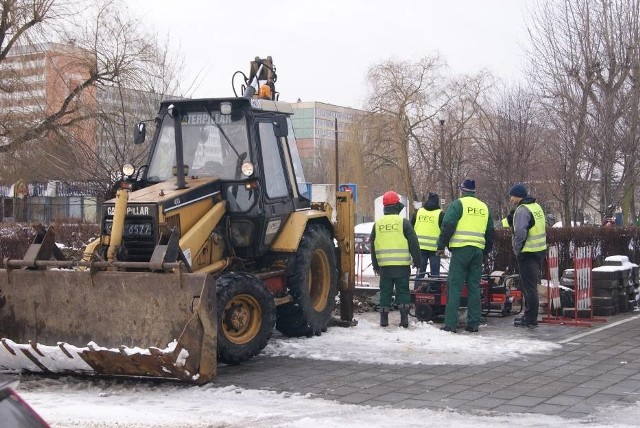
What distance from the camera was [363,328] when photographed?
12.2 m

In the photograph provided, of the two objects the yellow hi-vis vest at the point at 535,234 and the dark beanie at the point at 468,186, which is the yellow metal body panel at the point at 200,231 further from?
the yellow hi-vis vest at the point at 535,234

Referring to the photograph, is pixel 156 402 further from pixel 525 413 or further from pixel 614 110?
pixel 614 110

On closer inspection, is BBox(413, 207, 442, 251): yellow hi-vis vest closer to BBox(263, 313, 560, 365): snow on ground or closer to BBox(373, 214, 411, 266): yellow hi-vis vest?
BBox(373, 214, 411, 266): yellow hi-vis vest

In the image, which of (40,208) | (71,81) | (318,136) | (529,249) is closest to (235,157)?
(529,249)

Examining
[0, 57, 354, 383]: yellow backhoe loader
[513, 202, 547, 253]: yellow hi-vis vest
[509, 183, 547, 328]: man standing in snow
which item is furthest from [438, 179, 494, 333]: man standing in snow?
[0, 57, 354, 383]: yellow backhoe loader

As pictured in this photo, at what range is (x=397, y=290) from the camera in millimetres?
12398

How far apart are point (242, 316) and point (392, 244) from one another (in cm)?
327

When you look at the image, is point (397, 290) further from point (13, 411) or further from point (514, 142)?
point (514, 142)

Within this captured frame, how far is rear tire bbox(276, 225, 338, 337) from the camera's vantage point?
10930mm

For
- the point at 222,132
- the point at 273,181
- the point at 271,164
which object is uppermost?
the point at 222,132

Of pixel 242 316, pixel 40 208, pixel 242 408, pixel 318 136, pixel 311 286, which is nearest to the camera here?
pixel 242 408

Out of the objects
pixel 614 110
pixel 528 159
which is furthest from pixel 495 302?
pixel 528 159

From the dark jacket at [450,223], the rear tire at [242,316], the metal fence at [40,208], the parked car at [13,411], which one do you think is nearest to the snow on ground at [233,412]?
the rear tire at [242,316]

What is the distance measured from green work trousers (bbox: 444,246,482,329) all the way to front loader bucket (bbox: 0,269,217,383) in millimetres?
4341
